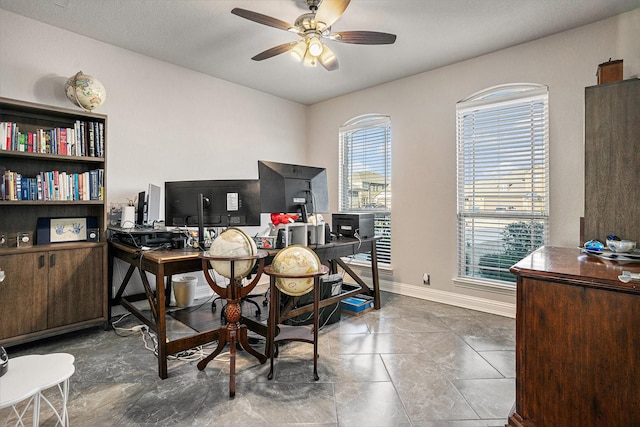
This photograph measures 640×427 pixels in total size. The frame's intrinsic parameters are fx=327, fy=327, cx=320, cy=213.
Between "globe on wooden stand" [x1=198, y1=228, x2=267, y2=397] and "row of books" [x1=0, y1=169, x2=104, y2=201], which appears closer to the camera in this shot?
"globe on wooden stand" [x1=198, y1=228, x2=267, y2=397]

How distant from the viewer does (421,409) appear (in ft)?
5.97

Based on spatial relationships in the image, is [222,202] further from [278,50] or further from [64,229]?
[64,229]

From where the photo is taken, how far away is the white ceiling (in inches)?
101

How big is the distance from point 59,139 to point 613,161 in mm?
4082

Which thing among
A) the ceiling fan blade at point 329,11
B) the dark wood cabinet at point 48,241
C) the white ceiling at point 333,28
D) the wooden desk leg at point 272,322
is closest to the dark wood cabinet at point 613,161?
the white ceiling at point 333,28

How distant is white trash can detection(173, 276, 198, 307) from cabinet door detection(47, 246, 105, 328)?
0.76 meters

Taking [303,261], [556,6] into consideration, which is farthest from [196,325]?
[556,6]

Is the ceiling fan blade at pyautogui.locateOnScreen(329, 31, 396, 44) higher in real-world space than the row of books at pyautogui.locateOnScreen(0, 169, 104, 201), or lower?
higher

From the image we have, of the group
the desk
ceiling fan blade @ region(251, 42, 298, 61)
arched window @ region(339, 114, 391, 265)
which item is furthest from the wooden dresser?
arched window @ region(339, 114, 391, 265)

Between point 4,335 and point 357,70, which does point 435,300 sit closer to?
point 357,70

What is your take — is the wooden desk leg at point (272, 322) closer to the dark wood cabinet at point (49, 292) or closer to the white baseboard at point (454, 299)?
the dark wood cabinet at point (49, 292)

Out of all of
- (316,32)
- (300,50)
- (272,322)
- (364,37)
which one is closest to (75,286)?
(272,322)

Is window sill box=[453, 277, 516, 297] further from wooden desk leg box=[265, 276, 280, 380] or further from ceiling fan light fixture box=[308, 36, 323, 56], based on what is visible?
ceiling fan light fixture box=[308, 36, 323, 56]

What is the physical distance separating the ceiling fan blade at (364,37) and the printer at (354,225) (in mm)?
1618
